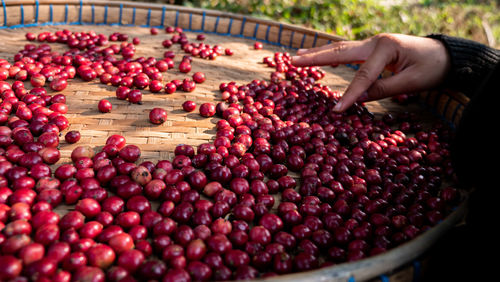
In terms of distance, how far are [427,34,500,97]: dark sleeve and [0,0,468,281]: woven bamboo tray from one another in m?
0.16

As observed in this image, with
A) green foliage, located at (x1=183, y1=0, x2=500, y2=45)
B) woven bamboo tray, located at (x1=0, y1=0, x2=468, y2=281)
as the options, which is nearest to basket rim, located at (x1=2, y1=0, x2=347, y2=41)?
woven bamboo tray, located at (x1=0, y1=0, x2=468, y2=281)

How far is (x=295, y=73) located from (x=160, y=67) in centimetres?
132

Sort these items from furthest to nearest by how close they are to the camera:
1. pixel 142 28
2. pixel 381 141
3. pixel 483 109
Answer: pixel 142 28 → pixel 381 141 → pixel 483 109

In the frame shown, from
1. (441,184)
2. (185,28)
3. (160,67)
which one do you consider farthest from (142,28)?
(441,184)

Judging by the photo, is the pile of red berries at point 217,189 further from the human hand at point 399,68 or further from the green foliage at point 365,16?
the green foliage at point 365,16

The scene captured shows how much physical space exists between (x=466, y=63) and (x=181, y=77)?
2.43m

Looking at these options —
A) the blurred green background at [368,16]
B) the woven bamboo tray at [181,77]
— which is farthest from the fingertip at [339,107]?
the blurred green background at [368,16]

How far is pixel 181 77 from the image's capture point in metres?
3.48

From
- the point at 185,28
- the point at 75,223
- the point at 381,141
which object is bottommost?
the point at 75,223

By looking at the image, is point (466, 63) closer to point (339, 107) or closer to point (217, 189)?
point (339, 107)

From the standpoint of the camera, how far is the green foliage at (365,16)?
6.98 m

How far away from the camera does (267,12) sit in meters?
6.97

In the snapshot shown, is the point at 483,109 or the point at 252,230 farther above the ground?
the point at 483,109

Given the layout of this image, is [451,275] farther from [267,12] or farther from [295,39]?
[267,12]
